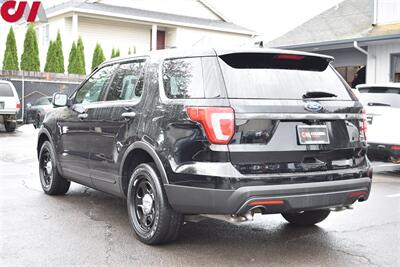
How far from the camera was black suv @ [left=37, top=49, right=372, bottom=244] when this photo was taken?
429 cm

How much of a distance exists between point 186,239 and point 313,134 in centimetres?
163

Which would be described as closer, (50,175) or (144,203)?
(144,203)

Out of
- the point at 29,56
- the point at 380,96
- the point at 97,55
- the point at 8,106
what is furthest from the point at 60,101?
the point at 97,55

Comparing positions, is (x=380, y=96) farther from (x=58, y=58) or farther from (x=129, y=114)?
(x=58, y=58)

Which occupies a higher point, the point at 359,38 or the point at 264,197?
the point at 359,38

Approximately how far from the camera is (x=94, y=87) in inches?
250

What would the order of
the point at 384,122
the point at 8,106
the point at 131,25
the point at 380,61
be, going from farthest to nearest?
the point at 131,25
the point at 8,106
the point at 380,61
the point at 384,122

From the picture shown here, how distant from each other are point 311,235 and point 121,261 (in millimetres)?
2041

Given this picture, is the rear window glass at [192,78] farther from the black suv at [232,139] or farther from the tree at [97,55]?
the tree at [97,55]

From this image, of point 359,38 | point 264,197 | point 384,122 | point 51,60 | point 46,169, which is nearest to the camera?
point 264,197

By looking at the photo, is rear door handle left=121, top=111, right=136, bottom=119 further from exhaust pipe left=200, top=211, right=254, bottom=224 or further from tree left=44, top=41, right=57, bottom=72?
tree left=44, top=41, right=57, bottom=72

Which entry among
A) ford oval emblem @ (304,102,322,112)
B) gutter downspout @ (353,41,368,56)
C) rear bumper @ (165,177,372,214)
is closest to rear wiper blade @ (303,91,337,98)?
ford oval emblem @ (304,102,322,112)

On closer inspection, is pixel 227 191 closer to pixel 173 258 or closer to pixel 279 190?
pixel 279 190

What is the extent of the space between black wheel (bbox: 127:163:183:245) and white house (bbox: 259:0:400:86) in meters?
12.7
